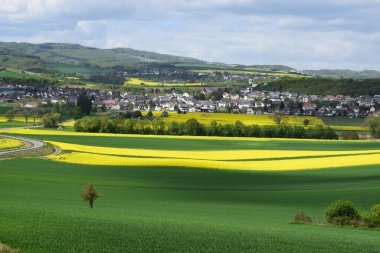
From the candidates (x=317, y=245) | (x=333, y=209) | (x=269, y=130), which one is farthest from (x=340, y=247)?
(x=269, y=130)

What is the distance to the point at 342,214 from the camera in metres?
34.0

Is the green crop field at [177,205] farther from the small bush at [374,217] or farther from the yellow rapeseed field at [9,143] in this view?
the yellow rapeseed field at [9,143]

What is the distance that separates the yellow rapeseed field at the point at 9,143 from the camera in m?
72.3

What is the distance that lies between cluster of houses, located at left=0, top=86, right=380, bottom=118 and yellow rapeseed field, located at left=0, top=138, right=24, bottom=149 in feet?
211

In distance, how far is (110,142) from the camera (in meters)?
83.3

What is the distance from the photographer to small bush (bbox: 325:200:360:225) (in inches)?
1332

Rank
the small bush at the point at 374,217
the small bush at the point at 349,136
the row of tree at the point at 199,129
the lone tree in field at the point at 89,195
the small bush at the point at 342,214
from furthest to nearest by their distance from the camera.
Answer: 1. the small bush at the point at 349,136
2. the row of tree at the point at 199,129
3. the lone tree in field at the point at 89,195
4. the small bush at the point at 342,214
5. the small bush at the point at 374,217

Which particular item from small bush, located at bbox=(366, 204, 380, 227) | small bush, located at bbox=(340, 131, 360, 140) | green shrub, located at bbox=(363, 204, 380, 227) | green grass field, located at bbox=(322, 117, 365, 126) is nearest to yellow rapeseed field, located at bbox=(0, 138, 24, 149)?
green shrub, located at bbox=(363, 204, 380, 227)

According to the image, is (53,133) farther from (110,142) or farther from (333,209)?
(333,209)

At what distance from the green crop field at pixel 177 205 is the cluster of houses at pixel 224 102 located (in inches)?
2655

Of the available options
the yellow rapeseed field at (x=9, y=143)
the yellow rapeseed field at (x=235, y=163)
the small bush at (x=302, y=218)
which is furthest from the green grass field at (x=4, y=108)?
the small bush at (x=302, y=218)

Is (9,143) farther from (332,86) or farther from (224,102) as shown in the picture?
(332,86)

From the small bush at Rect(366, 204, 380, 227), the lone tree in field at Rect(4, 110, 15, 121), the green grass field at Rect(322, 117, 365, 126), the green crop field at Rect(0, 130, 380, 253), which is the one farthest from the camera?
the lone tree in field at Rect(4, 110, 15, 121)

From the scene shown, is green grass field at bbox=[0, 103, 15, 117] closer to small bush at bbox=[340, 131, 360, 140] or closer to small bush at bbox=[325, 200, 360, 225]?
small bush at bbox=[340, 131, 360, 140]
